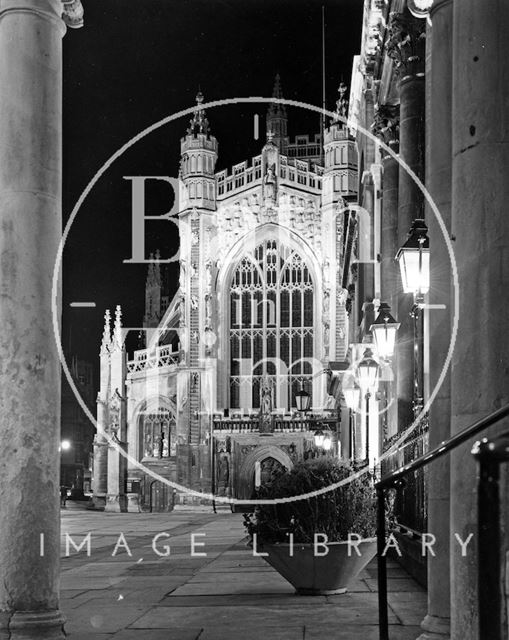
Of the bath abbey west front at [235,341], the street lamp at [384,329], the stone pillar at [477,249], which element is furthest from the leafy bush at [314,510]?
the bath abbey west front at [235,341]

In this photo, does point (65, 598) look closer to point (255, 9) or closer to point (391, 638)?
point (391, 638)

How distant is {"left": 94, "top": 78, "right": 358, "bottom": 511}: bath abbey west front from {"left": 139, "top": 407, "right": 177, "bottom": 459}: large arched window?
6 cm

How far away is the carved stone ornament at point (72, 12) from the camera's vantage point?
8.23m

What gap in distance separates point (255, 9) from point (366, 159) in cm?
1615

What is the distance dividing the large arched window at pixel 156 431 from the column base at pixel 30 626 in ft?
166

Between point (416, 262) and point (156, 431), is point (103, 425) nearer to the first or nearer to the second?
point (156, 431)

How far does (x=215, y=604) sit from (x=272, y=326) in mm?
47216

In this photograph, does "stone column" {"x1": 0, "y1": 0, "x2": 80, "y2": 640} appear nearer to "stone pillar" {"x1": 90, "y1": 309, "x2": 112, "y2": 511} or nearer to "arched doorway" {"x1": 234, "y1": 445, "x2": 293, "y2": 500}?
"arched doorway" {"x1": 234, "y1": 445, "x2": 293, "y2": 500}

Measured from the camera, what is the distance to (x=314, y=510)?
365 inches

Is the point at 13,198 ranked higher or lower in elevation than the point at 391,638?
→ higher

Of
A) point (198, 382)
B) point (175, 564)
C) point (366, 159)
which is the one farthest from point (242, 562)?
point (198, 382)

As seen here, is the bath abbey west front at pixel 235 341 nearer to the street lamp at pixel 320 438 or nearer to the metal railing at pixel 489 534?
the street lamp at pixel 320 438

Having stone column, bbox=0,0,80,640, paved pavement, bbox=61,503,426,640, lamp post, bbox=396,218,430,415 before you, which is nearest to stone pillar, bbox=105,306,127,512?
paved pavement, bbox=61,503,426,640

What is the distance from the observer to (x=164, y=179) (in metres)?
59.4
